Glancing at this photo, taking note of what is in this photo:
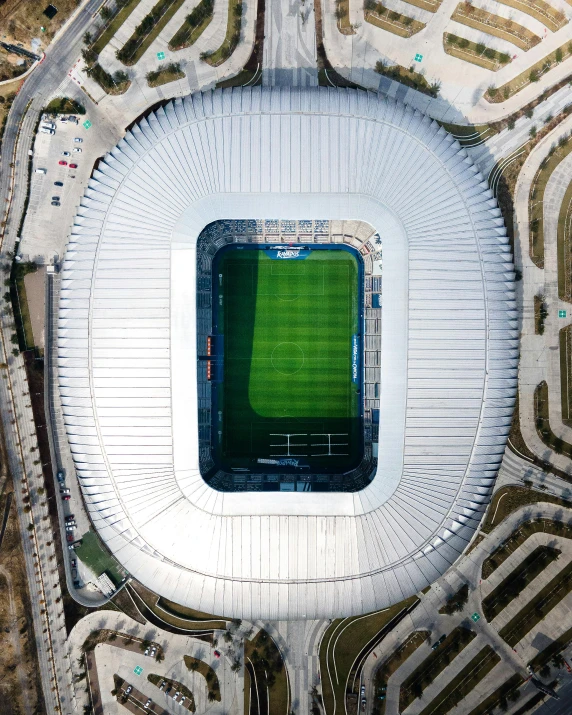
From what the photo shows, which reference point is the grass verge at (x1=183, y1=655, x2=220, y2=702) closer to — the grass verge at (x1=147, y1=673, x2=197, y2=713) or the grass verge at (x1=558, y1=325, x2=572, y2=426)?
Result: the grass verge at (x1=147, y1=673, x2=197, y2=713)

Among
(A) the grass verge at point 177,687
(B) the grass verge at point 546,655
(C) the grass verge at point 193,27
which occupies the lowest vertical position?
(A) the grass verge at point 177,687

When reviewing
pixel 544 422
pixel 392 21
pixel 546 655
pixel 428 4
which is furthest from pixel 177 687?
pixel 428 4

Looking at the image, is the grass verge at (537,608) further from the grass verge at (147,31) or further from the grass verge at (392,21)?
the grass verge at (147,31)

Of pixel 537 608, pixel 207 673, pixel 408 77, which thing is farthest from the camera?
pixel 408 77

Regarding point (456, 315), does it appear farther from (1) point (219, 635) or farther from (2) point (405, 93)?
(1) point (219, 635)

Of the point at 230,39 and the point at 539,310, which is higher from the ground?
the point at 230,39

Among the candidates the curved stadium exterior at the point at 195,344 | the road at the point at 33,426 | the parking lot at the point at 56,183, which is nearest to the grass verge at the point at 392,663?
the curved stadium exterior at the point at 195,344

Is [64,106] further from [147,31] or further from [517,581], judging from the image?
[517,581]
